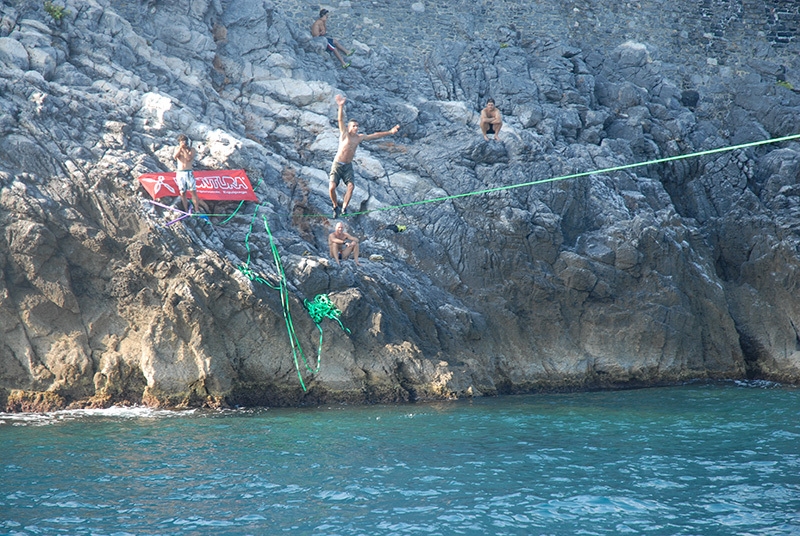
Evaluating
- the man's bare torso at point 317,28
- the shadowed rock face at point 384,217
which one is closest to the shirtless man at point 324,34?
the man's bare torso at point 317,28

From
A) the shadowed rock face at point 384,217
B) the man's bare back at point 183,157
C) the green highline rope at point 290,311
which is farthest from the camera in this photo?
the man's bare back at point 183,157

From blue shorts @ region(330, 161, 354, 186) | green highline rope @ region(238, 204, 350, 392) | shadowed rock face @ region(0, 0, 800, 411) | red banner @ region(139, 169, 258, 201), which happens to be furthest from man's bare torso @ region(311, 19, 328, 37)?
green highline rope @ region(238, 204, 350, 392)

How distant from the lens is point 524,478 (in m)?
9.26

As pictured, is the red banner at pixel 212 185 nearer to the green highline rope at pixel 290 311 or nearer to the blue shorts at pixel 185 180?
the blue shorts at pixel 185 180

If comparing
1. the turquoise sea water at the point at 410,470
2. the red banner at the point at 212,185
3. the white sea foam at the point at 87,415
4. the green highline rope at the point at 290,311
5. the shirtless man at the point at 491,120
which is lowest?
the turquoise sea water at the point at 410,470

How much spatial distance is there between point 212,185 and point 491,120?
6.21 meters

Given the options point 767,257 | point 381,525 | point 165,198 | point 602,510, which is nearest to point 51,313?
point 165,198

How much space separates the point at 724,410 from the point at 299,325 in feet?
22.6

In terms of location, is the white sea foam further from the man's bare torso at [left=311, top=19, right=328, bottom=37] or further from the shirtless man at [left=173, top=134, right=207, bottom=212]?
the man's bare torso at [left=311, top=19, right=328, bottom=37]

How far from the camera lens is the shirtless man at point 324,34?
18.7 m

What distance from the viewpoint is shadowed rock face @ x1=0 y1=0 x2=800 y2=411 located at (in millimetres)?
13109

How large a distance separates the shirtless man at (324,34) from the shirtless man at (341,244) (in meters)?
5.65

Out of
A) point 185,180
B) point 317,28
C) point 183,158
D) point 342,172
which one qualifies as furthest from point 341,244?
point 317,28

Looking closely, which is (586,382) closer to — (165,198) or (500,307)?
(500,307)
